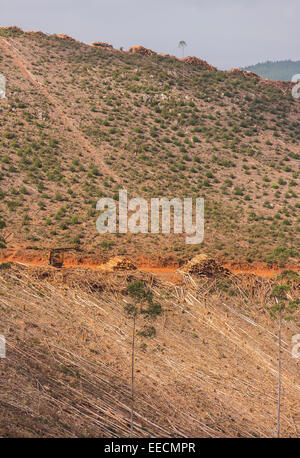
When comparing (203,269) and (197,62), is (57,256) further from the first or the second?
(197,62)

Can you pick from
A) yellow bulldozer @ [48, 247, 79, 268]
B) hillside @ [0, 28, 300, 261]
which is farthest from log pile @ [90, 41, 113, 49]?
yellow bulldozer @ [48, 247, 79, 268]

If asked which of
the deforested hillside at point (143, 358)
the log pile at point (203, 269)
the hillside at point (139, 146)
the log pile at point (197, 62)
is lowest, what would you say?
the deforested hillside at point (143, 358)

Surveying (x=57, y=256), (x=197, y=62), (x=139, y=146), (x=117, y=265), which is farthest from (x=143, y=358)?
(x=197, y=62)

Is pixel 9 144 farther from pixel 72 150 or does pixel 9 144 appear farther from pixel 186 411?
pixel 186 411

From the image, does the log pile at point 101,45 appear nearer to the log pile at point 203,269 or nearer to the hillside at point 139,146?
the hillside at point 139,146

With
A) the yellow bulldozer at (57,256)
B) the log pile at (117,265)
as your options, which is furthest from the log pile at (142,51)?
the log pile at (117,265)

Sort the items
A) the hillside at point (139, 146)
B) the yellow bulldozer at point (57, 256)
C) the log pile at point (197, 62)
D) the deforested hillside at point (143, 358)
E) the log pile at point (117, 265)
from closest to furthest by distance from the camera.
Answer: the deforested hillside at point (143, 358) < the log pile at point (117, 265) < the yellow bulldozer at point (57, 256) < the hillside at point (139, 146) < the log pile at point (197, 62)
